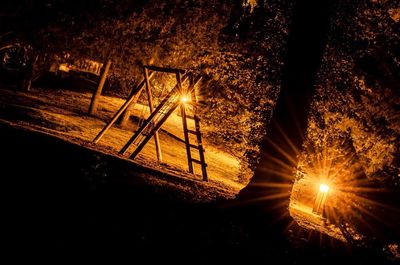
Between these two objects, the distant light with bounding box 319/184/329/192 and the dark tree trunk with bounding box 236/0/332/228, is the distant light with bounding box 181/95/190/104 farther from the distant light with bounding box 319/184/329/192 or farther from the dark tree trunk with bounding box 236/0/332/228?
the distant light with bounding box 319/184/329/192

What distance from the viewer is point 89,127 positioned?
42.0 ft

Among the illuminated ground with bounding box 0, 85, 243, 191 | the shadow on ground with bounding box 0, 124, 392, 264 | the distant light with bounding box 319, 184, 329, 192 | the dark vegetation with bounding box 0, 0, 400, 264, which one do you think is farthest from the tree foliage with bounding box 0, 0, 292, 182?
the shadow on ground with bounding box 0, 124, 392, 264

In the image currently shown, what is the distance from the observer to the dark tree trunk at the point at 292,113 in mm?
5160

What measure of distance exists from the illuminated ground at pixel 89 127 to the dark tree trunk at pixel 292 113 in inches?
145

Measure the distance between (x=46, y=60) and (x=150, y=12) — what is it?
9.65 m

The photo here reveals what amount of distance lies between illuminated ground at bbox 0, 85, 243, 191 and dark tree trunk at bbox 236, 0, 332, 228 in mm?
3672

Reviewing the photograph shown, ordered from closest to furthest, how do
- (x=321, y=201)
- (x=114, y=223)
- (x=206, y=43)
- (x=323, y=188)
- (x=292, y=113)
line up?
(x=114, y=223)
(x=292, y=113)
(x=323, y=188)
(x=321, y=201)
(x=206, y=43)

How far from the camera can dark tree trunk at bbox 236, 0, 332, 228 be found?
203 inches

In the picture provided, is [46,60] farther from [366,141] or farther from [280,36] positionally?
[366,141]

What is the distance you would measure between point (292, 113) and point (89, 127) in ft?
32.1

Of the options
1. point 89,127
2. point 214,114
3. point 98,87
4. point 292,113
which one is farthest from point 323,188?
point 98,87

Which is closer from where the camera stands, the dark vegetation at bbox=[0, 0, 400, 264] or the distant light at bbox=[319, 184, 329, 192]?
the dark vegetation at bbox=[0, 0, 400, 264]

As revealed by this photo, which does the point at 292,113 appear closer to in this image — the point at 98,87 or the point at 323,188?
the point at 323,188

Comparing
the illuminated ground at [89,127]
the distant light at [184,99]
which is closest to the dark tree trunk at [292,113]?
the illuminated ground at [89,127]
